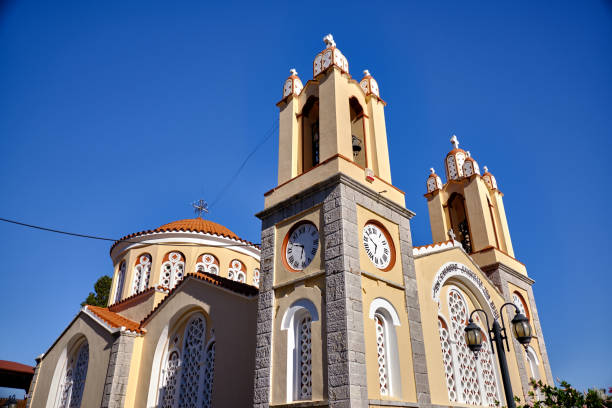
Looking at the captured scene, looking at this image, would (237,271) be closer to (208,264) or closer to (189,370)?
(208,264)

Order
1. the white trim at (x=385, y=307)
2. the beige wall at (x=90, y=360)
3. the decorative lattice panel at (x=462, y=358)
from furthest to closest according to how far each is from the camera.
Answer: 1. the beige wall at (x=90, y=360)
2. the decorative lattice panel at (x=462, y=358)
3. the white trim at (x=385, y=307)

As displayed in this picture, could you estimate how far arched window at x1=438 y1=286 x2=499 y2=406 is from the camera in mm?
10633

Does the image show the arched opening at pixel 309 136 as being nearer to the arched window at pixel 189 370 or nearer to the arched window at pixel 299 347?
the arched window at pixel 299 347

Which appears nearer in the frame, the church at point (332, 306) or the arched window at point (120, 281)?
the church at point (332, 306)

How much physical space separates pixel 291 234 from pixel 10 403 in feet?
34.7

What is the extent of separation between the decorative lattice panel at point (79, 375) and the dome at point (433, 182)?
513 inches

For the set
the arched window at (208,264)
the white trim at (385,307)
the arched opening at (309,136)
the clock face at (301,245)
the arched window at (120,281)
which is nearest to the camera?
the white trim at (385,307)

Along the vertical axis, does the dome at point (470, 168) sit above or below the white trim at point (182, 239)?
above

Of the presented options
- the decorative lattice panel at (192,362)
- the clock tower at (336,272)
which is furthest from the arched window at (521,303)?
the decorative lattice panel at (192,362)

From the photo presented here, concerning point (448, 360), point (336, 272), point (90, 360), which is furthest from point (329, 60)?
point (90, 360)

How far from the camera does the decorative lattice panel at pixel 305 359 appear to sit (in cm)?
820

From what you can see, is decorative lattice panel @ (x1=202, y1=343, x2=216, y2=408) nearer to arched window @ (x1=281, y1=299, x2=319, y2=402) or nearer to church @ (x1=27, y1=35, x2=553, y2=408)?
church @ (x1=27, y1=35, x2=553, y2=408)

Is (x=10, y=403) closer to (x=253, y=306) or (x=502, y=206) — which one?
(x=253, y=306)

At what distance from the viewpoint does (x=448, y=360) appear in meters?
10.8
